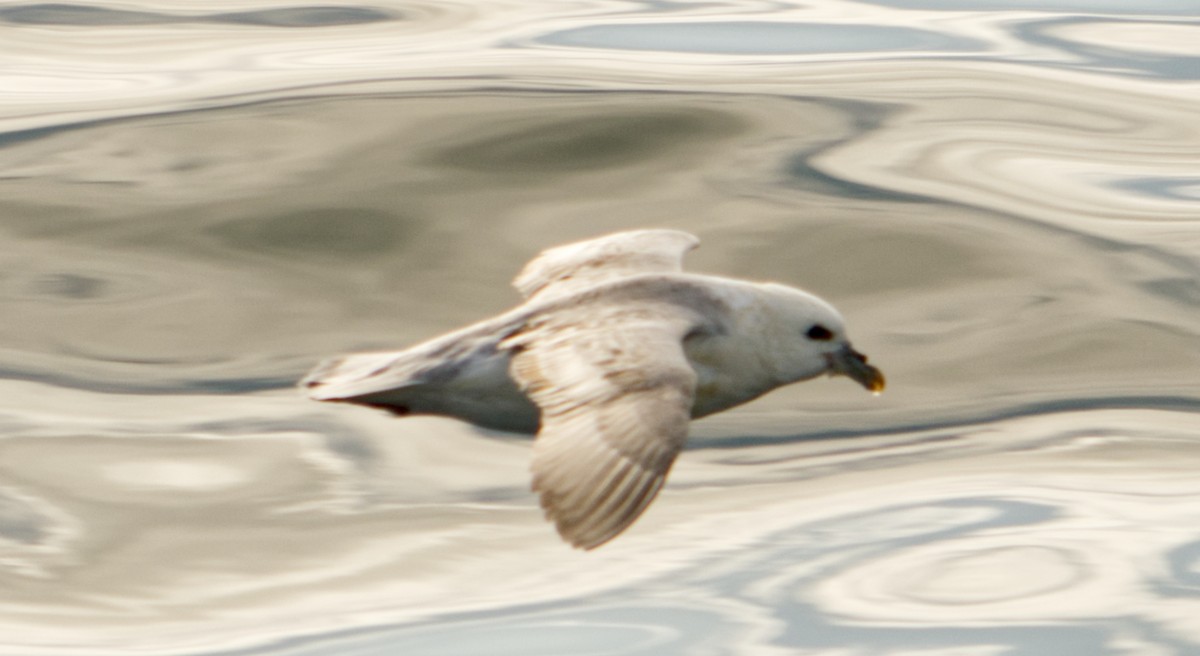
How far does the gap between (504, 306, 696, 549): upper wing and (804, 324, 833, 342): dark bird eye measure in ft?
2.01

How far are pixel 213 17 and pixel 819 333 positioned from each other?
9.24 meters

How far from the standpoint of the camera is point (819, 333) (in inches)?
241

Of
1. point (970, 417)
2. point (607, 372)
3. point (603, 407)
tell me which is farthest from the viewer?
point (970, 417)

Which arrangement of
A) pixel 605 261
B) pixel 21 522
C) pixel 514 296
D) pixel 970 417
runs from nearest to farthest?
pixel 605 261 → pixel 21 522 → pixel 970 417 → pixel 514 296

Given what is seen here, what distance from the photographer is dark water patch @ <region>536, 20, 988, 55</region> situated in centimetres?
1355

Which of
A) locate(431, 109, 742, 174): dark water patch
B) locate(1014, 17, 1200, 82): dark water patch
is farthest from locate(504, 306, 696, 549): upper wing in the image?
locate(1014, 17, 1200, 82): dark water patch

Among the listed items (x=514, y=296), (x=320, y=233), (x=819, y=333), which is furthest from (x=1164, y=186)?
(x=819, y=333)

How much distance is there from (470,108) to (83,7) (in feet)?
13.8

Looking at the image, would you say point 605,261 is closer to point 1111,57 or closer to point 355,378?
point 355,378

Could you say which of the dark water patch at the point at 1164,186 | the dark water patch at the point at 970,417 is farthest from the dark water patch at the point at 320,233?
the dark water patch at the point at 1164,186

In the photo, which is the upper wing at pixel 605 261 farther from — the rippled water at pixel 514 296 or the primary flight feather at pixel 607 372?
the rippled water at pixel 514 296

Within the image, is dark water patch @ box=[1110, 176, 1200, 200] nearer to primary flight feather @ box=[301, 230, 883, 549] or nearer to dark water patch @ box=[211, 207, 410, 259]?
dark water patch @ box=[211, 207, 410, 259]

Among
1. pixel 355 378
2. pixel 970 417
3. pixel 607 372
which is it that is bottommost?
pixel 607 372

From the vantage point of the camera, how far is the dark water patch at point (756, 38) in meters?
13.6
